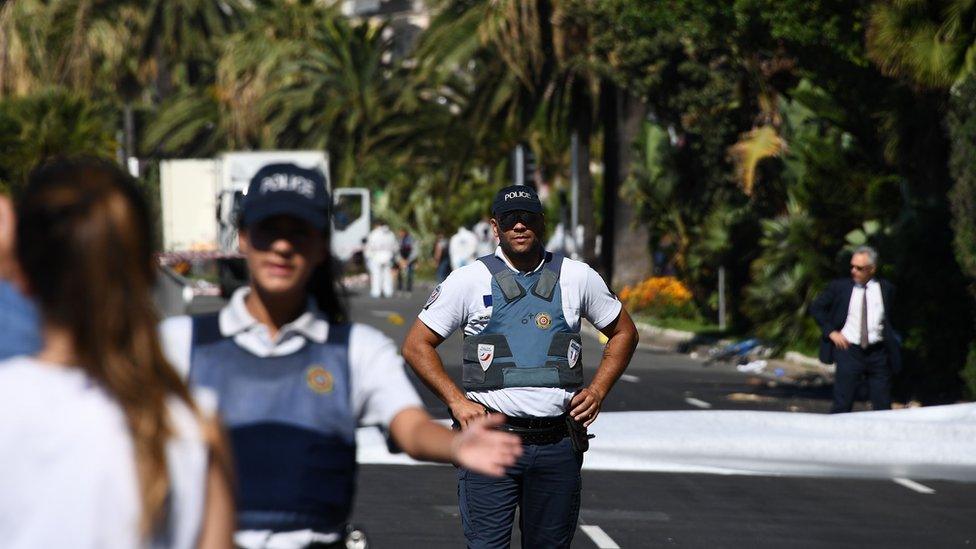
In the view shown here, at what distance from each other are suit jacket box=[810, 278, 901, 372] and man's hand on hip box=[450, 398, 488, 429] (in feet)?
26.8

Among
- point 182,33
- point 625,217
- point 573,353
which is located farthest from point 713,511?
point 182,33

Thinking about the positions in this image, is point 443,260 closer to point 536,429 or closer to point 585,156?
point 585,156

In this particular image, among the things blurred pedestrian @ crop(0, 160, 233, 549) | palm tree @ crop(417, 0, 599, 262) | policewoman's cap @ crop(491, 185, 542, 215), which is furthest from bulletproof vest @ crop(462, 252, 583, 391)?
palm tree @ crop(417, 0, 599, 262)

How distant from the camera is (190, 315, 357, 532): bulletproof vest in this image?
365 cm

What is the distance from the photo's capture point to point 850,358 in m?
14.6

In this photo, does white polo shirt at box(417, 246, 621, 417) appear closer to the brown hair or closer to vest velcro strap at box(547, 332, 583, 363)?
vest velcro strap at box(547, 332, 583, 363)

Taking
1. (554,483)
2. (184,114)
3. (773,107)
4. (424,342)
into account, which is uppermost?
(184,114)

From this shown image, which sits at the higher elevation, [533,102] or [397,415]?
[533,102]

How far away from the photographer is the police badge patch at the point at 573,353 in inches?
273

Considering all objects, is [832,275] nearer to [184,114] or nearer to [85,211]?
[85,211]

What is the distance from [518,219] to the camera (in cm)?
709

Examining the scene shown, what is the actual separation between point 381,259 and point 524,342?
35.0m

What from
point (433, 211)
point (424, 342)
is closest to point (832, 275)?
point (424, 342)

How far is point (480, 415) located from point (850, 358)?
8.41m
